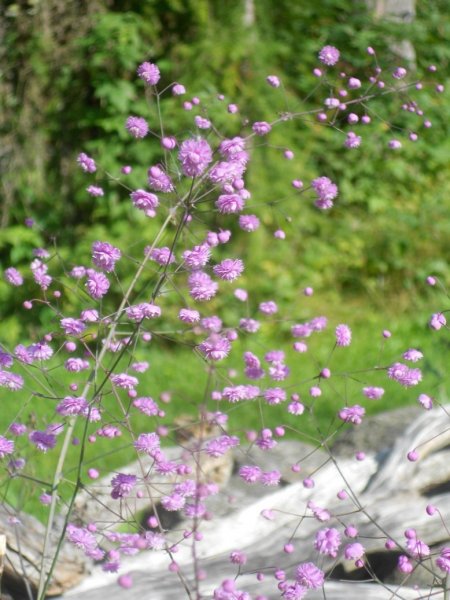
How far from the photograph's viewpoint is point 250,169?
7480 millimetres

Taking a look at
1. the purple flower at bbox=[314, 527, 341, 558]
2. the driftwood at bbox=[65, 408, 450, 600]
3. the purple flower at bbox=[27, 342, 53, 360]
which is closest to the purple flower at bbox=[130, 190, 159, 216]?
the purple flower at bbox=[27, 342, 53, 360]

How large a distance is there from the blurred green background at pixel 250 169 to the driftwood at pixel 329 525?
2.36 meters

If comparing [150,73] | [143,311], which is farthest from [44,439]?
[150,73]

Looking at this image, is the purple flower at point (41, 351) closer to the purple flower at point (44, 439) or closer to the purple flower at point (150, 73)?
the purple flower at point (44, 439)

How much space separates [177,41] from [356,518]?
497cm

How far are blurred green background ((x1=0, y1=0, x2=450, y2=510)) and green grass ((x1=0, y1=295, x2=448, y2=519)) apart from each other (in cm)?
4

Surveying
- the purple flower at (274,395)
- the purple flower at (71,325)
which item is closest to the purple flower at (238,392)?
the purple flower at (274,395)

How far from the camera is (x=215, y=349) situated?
91.7 inches

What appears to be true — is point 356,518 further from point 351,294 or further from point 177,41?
point 177,41

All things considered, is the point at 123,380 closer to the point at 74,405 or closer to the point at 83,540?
the point at 74,405

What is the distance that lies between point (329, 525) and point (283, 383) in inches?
99.1

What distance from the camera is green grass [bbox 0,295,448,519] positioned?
528cm

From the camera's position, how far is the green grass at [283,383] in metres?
5.28

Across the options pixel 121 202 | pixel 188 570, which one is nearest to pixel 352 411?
pixel 188 570
